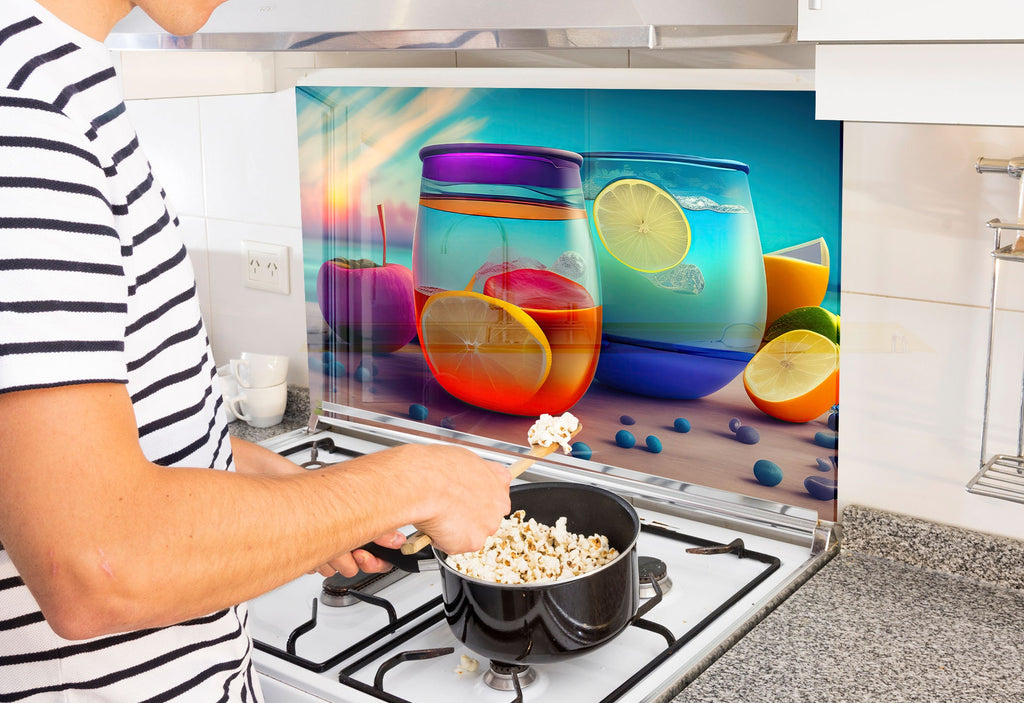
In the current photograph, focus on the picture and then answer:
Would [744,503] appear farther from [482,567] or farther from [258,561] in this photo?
[258,561]

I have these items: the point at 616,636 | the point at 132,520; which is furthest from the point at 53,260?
the point at 616,636

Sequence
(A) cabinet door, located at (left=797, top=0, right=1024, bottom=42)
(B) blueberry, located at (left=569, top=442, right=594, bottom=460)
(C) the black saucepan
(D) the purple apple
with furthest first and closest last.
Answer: (D) the purple apple
(B) blueberry, located at (left=569, top=442, right=594, bottom=460)
(C) the black saucepan
(A) cabinet door, located at (left=797, top=0, right=1024, bottom=42)

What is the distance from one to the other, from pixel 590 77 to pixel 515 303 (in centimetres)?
33

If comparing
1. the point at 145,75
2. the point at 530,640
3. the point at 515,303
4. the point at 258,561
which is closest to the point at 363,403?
the point at 515,303

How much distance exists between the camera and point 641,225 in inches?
49.5

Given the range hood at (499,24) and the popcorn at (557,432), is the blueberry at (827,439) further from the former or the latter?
the range hood at (499,24)

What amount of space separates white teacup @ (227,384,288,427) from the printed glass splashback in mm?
178

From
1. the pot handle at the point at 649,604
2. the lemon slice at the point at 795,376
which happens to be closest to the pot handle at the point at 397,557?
the pot handle at the point at 649,604

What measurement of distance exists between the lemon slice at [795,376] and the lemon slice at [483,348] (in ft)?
0.99

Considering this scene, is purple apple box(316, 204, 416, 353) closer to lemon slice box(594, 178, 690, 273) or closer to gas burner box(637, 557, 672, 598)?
lemon slice box(594, 178, 690, 273)

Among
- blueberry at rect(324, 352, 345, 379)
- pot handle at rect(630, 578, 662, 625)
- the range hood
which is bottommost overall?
pot handle at rect(630, 578, 662, 625)

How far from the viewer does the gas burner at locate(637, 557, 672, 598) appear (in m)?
1.14

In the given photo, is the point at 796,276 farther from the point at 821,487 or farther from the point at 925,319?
the point at 821,487

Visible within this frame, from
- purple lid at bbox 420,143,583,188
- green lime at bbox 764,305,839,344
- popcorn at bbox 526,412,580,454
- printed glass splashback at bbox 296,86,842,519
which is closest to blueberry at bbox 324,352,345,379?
printed glass splashback at bbox 296,86,842,519
